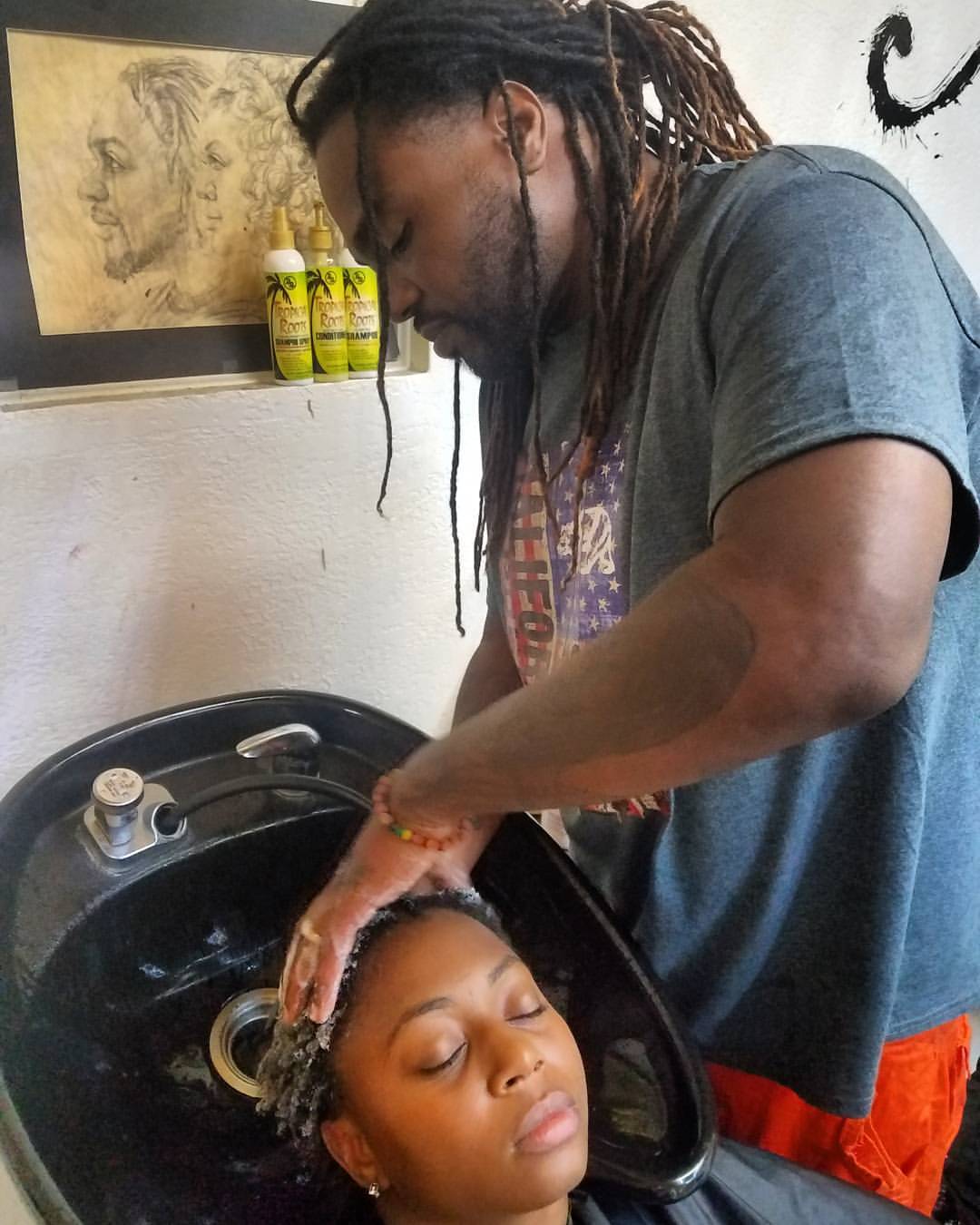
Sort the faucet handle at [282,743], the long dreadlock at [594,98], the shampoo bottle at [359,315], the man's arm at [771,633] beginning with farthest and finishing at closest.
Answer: the shampoo bottle at [359,315] < the faucet handle at [282,743] < the long dreadlock at [594,98] < the man's arm at [771,633]

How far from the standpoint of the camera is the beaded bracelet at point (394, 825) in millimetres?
765

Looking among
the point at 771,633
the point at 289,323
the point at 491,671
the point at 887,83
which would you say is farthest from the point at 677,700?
the point at 887,83

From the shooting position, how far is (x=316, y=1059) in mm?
760

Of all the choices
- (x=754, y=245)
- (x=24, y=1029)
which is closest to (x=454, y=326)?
(x=754, y=245)

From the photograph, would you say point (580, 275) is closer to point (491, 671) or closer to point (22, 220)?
point (491, 671)

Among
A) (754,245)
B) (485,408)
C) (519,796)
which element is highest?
(754,245)

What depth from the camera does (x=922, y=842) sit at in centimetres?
74

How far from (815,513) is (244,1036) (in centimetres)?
71

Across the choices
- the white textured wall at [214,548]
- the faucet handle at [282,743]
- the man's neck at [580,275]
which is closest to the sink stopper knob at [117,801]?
the faucet handle at [282,743]

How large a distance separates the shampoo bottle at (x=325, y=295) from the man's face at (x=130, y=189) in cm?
15

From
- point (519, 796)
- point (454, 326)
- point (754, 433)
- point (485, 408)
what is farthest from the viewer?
point (485, 408)

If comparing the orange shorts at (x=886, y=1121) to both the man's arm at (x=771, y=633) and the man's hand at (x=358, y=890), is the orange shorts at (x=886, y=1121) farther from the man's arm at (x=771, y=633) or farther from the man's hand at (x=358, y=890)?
the man's arm at (x=771, y=633)

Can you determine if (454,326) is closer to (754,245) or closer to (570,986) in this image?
(754,245)

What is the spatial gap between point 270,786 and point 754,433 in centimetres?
66
